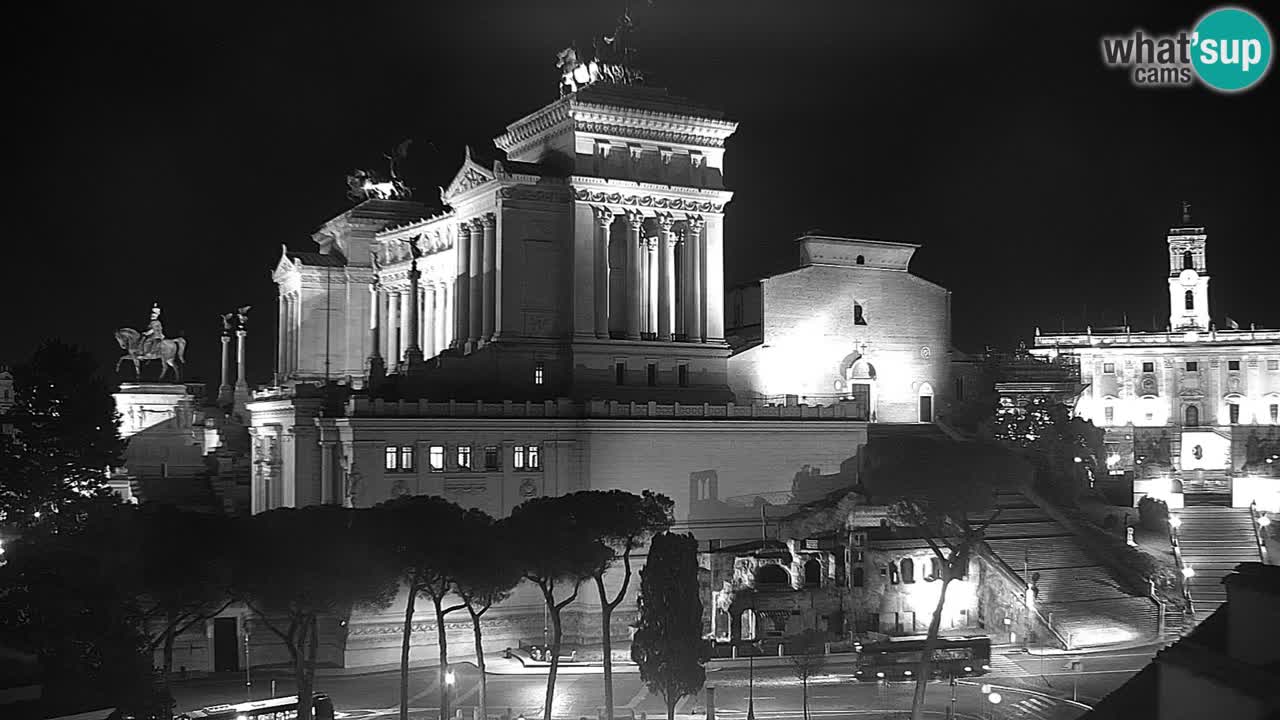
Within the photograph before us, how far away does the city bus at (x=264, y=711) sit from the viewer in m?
46.4

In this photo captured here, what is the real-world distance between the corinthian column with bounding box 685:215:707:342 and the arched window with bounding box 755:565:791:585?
59.2 feet

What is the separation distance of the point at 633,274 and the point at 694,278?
411 centimetres

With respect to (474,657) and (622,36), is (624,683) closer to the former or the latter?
(474,657)

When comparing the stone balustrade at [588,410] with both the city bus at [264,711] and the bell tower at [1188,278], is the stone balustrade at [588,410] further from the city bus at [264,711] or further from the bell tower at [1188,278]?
the bell tower at [1188,278]

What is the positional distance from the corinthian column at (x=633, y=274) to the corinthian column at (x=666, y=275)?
5.50ft

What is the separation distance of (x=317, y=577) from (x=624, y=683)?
17.5 metres

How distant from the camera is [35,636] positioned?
1599 inches

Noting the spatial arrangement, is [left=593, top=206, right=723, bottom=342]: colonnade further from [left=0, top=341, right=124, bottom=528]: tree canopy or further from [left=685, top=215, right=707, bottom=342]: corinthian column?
[left=0, top=341, right=124, bottom=528]: tree canopy

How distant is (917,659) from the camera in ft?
196

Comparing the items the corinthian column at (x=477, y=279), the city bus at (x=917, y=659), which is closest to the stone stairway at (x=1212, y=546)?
the city bus at (x=917, y=659)

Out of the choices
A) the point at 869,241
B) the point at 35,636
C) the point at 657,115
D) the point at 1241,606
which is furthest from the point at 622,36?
the point at 1241,606

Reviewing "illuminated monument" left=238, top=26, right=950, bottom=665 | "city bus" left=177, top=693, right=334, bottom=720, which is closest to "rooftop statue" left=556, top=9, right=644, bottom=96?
"illuminated monument" left=238, top=26, right=950, bottom=665

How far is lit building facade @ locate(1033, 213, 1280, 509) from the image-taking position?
12100 centimetres

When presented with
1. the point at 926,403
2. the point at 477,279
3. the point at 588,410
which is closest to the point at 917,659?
the point at 588,410
